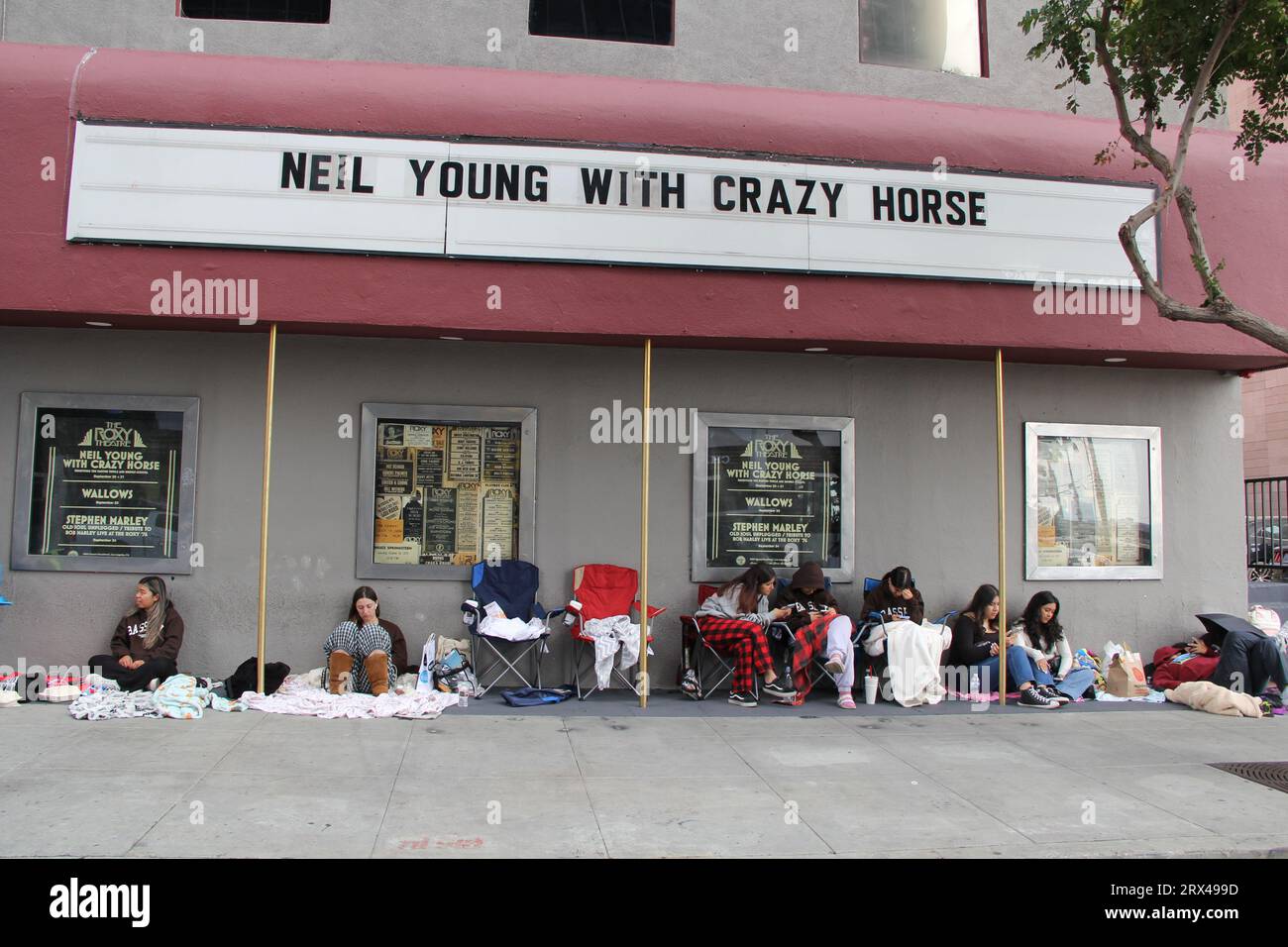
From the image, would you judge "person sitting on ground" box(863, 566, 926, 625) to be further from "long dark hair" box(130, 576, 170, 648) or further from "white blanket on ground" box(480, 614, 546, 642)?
"long dark hair" box(130, 576, 170, 648)

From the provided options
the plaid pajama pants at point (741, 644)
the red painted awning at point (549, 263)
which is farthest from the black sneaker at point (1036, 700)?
the red painted awning at point (549, 263)

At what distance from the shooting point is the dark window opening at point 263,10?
8703mm

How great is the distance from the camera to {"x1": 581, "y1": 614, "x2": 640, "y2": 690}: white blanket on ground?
318 inches

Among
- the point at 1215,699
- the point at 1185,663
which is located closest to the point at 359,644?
the point at 1215,699

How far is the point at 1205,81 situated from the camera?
641cm

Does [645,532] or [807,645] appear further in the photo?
[807,645]

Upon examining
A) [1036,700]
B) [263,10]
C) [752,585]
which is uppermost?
[263,10]

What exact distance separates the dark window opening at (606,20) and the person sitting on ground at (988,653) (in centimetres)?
594

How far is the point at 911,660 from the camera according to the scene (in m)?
8.32

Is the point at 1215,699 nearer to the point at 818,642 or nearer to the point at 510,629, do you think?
the point at 818,642

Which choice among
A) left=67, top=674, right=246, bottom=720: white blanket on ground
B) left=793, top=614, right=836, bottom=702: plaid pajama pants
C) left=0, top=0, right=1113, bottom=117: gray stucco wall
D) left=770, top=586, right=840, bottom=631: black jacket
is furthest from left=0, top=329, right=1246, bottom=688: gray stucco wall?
left=0, top=0, right=1113, bottom=117: gray stucco wall

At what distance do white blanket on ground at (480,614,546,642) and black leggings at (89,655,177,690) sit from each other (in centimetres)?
254

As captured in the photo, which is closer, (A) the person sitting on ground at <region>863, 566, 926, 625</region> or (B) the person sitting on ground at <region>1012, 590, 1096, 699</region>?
(A) the person sitting on ground at <region>863, 566, 926, 625</region>

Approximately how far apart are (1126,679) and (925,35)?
251 inches
